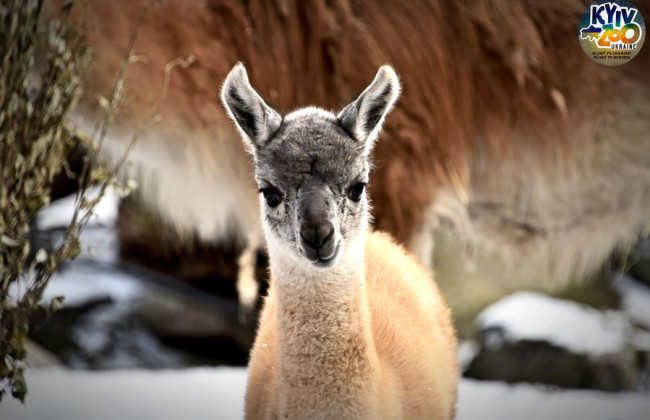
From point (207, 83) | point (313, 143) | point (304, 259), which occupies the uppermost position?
point (207, 83)

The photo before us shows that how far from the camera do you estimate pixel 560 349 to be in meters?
1.43

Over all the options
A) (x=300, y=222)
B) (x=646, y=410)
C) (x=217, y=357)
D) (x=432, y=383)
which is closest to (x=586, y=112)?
(x=646, y=410)

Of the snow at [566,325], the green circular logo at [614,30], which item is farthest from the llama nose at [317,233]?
the snow at [566,325]

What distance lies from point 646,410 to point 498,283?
572 mm

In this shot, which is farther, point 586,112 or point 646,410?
point 586,112

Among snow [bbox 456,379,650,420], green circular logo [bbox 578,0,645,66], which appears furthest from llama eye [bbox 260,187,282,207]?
green circular logo [bbox 578,0,645,66]

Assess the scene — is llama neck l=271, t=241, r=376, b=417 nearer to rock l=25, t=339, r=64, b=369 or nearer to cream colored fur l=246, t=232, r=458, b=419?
cream colored fur l=246, t=232, r=458, b=419

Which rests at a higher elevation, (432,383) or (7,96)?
(7,96)

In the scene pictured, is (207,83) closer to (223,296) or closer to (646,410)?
(223,296)

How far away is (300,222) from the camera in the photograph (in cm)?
75

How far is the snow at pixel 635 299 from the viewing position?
1440 mm

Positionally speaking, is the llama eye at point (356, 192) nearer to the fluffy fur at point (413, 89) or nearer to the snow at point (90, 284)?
the fluffy fur at point (413, 89)

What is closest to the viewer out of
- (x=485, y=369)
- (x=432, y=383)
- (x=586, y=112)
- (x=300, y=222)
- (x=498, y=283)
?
(x=300, y=222)

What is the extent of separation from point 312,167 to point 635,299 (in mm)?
1050
